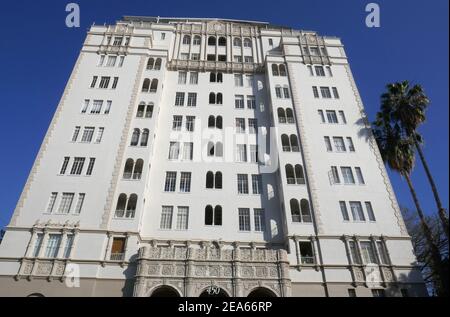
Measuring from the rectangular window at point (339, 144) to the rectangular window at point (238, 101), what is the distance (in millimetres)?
13149

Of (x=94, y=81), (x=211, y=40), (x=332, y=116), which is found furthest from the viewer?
(x=211, y=40)

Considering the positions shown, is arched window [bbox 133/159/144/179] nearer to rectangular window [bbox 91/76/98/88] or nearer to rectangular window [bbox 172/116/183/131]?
rectangular window [bbox 172/116/183/131]

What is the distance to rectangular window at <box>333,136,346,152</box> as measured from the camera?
114 ft

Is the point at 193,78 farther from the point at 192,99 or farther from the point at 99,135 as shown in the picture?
the point at 99,135

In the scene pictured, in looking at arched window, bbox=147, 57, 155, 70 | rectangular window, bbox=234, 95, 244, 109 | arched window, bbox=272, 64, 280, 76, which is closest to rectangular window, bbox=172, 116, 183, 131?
rectangular window, bbox=234, 95, 244, 109

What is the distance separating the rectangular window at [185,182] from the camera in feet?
108

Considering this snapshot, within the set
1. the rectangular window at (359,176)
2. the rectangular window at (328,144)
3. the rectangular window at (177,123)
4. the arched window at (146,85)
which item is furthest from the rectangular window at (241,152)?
the arched window at (146,85)

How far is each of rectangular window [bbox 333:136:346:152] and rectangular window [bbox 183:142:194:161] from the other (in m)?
17.6

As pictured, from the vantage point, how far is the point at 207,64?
143 feet

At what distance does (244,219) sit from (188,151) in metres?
11.0

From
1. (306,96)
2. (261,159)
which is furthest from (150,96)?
(306,96)

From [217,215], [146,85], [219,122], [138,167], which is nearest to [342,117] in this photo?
[219,122]

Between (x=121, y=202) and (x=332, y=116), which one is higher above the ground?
(x=332, y=116)

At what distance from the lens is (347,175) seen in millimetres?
32875
